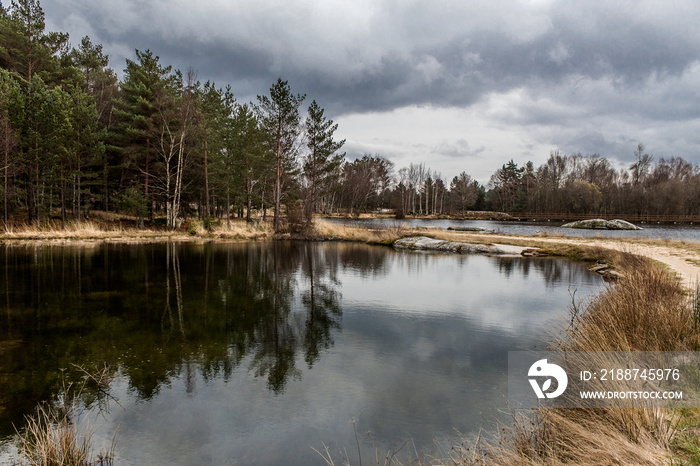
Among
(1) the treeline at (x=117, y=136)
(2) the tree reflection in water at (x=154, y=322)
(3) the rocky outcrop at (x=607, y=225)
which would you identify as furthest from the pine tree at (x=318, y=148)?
(3) the rocky outcrop at (x=607, y=225)

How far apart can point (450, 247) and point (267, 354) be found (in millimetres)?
18633

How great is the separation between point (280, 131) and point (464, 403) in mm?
27060

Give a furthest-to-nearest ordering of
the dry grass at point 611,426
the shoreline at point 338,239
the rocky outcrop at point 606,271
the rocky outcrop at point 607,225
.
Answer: the rocky outcrop at point 607,225
the shoreline at point 338,239
the rocky outcrop at point 606,271
the dry grass at point 611,426

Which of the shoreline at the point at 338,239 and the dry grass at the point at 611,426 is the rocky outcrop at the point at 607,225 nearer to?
the shoreline at the point at 338,239

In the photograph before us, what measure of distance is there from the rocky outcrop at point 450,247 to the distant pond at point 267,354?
912 centimetres

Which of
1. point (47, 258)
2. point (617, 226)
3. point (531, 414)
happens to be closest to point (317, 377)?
point (531, 414)

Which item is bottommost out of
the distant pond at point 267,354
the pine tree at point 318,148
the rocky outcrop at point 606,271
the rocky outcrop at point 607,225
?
the distant pond at point 267,354

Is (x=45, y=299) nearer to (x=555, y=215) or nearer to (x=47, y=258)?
(x=47, y=258)

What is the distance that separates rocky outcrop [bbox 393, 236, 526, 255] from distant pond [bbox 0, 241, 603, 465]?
9119mm

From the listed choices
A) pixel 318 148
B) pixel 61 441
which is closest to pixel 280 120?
pixel 318 148

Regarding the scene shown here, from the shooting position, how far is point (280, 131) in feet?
94.1

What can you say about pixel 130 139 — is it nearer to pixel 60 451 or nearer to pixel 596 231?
pixel 60 451

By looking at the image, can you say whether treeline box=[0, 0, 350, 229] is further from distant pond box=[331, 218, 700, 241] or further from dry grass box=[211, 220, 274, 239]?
distant pond box=[331, 218, 700, 241]

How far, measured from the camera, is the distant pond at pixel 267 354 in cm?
394
